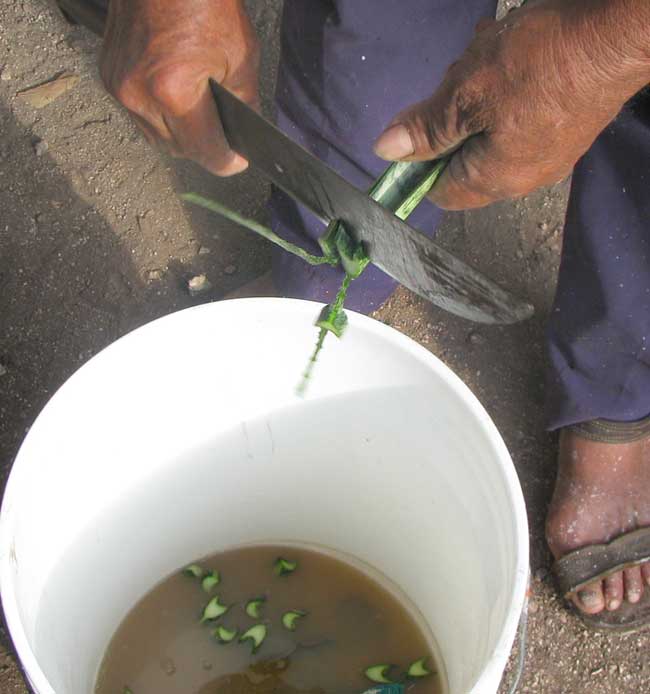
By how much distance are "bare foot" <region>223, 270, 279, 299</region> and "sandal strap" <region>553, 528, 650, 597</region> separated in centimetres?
71

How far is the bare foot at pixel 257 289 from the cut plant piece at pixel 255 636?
2.08 feet

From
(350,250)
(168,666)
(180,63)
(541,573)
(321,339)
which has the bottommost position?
(541,573)

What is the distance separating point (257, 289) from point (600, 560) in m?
0.78

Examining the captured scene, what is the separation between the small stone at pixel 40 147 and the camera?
5.58 ft

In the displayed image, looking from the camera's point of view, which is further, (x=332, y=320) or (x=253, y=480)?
(x=253, y=480)

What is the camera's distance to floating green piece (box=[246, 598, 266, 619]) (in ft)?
3.94

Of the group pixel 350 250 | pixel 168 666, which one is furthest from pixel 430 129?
pixel 168 666

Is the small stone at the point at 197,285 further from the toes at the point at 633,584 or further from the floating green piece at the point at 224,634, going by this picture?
the toes at the point at 633,584

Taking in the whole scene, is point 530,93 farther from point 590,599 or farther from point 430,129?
point 590,599

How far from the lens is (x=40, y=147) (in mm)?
1706

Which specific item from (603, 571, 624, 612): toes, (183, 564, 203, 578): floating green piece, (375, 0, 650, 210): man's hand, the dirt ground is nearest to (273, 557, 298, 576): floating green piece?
(183, 564, 203, 578): floating green piece

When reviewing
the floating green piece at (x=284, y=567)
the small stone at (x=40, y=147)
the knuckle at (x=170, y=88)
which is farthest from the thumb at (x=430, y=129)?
the small stone at (x=40, y=147)

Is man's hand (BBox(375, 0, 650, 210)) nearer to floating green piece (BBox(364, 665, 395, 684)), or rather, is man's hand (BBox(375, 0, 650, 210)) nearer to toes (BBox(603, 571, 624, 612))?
floating green piece (BBox(364, 665, 395, 684))

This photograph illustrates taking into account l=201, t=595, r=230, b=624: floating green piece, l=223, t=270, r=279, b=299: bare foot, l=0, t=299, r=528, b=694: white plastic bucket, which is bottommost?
l=201, t=595, r=230, b=624: floating green piece
